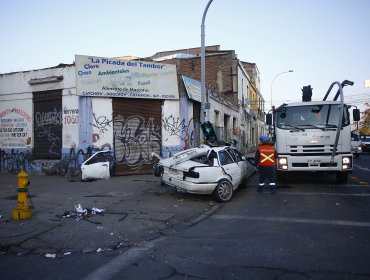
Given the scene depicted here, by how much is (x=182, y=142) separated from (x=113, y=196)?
6.95 m

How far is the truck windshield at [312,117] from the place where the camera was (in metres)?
10.6

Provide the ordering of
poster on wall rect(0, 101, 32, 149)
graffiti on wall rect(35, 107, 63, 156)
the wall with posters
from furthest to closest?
poster on wall rect(0, 101, 32, 149) < graffiti on wall rect(35, 107, 63, 156) < the wall with posters

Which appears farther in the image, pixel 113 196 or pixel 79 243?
pixel 113 196

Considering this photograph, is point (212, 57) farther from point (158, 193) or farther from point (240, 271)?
point (240, 271)

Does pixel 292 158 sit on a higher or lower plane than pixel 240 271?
higher

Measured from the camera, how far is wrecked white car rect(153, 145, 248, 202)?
8.39 m

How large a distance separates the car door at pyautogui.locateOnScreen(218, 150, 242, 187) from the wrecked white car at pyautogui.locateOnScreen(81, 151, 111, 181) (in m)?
5.70

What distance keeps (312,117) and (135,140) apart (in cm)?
770

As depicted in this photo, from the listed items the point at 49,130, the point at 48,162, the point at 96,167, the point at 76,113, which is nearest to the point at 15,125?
the point at 49,130

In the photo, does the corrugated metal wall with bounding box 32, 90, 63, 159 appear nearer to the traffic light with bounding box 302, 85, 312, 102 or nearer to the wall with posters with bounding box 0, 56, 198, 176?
the wall with posters with bounding box 0, 56, 198, 176

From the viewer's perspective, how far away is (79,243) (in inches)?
216

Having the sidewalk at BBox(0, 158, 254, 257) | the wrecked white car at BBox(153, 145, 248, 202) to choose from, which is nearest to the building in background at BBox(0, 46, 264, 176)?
the sidewalk at BBox(0, 158, 254, 257)

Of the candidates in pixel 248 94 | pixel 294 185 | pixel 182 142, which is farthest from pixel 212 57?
pixel 294 185

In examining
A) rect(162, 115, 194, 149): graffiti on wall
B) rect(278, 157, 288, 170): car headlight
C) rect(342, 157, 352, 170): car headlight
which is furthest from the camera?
rect(162, 115, 194, 149): graffiti on wall
